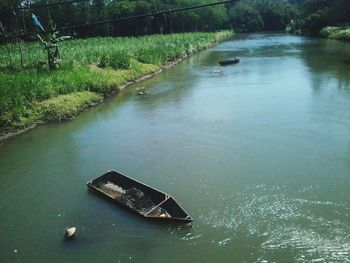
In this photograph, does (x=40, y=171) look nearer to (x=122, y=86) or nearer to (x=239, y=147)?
(x=239, y=147)

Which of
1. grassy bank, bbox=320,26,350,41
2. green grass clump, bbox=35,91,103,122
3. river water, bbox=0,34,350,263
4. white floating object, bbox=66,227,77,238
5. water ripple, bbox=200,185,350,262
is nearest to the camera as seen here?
water ripple, bbox=200,185,350,262

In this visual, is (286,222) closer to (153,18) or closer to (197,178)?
(197,178)

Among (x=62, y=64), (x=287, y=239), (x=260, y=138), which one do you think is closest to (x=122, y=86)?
(x=62, y=64)

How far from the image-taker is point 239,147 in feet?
55.2

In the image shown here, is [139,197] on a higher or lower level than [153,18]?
lower

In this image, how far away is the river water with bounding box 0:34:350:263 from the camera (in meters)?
10.4

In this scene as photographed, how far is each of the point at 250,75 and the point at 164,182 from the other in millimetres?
23640

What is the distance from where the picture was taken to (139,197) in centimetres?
1245

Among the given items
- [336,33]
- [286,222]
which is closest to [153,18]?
[336,33]

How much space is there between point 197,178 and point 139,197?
2.55 m

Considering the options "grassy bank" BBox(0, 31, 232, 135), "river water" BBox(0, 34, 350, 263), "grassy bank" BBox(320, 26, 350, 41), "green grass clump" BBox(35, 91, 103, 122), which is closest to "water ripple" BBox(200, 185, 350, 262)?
"river water" BBox(0, 34, 350, 263)

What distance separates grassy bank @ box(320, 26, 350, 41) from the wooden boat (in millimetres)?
58173

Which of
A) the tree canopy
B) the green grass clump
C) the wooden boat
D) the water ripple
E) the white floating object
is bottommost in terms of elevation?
the water ripple

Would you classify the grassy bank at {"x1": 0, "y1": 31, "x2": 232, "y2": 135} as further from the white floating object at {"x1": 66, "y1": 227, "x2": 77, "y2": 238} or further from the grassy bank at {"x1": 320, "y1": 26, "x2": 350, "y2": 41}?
the grassy bank at {"x1": 320, "y1": 26, "x2": 350, "y2": 41}
